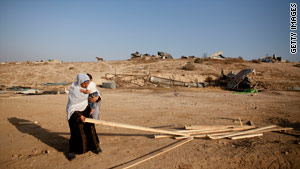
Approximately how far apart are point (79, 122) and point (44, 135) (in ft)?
6.00

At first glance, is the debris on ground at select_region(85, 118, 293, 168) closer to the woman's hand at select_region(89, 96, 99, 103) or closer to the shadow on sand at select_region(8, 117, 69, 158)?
the woman's hand at select_region(89, 96, 99, 103)

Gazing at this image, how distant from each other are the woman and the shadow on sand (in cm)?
35

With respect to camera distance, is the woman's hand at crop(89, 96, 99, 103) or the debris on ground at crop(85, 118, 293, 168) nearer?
the woman's hand at crop(89, 96, 99, 103)

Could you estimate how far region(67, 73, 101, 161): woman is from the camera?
3236mm

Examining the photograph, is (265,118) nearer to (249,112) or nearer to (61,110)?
(249,112)

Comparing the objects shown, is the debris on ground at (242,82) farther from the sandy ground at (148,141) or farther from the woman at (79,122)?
the woman at (79,122)

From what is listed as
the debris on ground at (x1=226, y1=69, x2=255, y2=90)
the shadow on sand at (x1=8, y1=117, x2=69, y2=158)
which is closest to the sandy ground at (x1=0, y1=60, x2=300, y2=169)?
the shadow on sand at (x1=8, y1=117, x2=69, y2=158)

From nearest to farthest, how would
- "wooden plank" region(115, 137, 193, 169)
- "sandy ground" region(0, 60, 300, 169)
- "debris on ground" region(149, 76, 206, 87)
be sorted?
"wooden plank" region(115, 137, 193, 169) → "sandy ground" region(0, 60, 300, 169) → "debris on ground" region(149, 76, 206, 87)

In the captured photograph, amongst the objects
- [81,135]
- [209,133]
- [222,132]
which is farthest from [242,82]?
[81,135]

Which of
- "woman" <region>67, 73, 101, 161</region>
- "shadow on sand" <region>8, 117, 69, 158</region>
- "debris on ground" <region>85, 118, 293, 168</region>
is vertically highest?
"woman" <region>67, 73, 101, 161</region>

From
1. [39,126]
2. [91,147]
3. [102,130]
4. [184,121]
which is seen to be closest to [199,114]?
[184,121]

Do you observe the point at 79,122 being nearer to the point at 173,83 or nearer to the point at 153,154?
the point at 153,154

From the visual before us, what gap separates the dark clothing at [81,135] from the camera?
3252mm

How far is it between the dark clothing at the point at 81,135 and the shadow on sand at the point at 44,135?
30 centimetres
